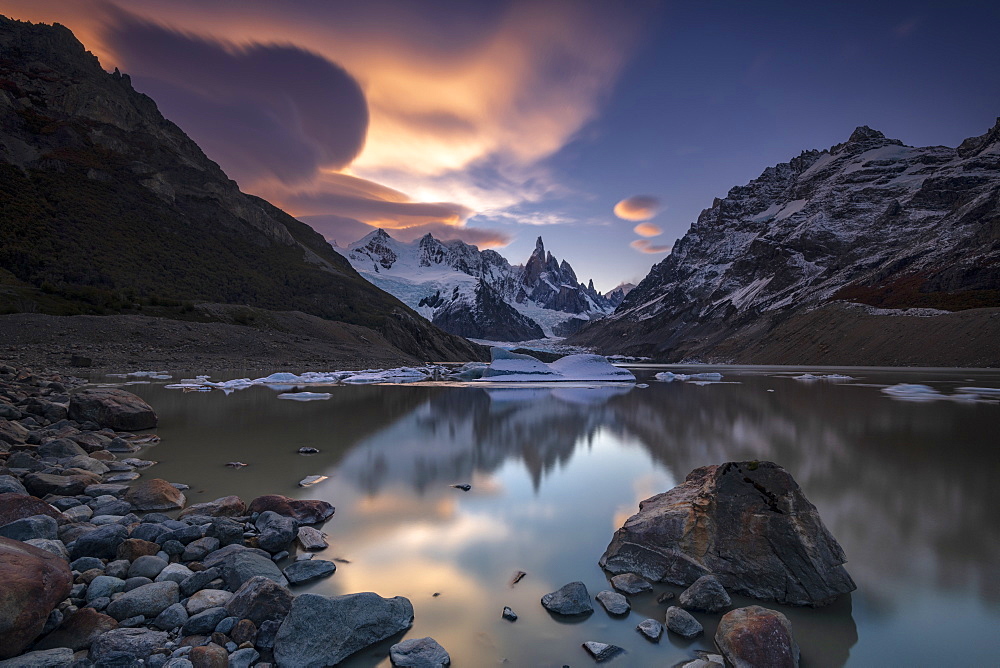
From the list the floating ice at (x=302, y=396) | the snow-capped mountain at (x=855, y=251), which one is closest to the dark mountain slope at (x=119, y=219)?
the floating ice at (x=302, y=396)

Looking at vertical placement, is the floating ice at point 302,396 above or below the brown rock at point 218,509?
below

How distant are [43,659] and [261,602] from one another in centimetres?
141

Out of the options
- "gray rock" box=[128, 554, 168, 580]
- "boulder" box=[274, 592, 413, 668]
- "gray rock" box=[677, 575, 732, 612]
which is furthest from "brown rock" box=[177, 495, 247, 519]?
"gray rock" box=[677, 575, 732, 612]

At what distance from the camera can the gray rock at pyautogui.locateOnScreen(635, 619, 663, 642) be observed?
4.12m

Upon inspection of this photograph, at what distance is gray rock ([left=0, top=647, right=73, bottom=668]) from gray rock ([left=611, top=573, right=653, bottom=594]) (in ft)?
15.7

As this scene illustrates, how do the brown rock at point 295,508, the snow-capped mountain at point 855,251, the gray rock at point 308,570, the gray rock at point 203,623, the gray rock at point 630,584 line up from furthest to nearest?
1. the snow-capped mountain at point 855,251
2. the brown rock at point 295,508
3. the gray rock at point 308,570
4. the gray rock at point 630,584
5. the gray rock at point 203,623

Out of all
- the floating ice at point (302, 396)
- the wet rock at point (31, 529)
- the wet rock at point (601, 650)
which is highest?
the wet rock at point (31, 529)

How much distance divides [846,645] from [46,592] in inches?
267

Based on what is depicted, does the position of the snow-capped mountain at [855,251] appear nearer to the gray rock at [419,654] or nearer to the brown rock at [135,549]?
the gray rock at [419,654]

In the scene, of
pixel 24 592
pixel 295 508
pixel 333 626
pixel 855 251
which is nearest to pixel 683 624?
pixel 333 626

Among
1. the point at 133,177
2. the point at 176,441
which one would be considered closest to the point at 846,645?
the point at 176,441

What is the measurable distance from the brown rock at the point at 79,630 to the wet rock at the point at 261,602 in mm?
925

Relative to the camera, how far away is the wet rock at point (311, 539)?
19.9ft

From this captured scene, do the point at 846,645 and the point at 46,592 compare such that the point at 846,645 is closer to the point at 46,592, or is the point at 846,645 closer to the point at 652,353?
the point at 46,592
